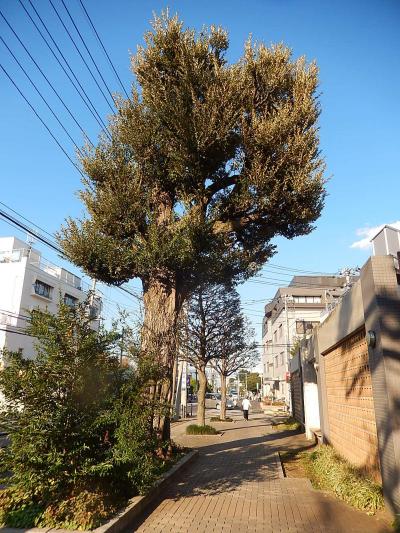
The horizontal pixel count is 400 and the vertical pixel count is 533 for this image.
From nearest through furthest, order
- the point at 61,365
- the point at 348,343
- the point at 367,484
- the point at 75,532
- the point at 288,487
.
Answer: the point at 75,532, the point at 61,365, the point at 367,484, the point at 288,487, the point at 348,343

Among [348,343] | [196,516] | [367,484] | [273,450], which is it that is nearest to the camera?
[196,516]

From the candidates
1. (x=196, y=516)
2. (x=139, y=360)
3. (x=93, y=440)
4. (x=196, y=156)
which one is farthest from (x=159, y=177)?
(x=196, y=516)

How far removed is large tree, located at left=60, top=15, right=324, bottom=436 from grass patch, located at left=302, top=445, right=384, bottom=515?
11.8ft

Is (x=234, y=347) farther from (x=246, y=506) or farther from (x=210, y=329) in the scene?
(x=246, y=506)

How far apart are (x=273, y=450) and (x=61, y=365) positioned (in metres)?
9.97

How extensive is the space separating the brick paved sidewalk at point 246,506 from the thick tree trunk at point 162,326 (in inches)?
63.1

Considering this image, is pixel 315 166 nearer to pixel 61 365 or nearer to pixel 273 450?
pixel 61 365

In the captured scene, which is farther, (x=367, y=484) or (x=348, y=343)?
(x=348, y=343)

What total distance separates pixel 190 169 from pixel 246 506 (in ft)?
22.4

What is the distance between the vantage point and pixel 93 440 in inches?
234

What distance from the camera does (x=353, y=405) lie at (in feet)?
28.3

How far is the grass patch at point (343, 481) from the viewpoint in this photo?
256 inches

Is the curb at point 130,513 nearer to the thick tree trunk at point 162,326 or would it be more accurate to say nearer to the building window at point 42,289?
the thick tree trunk at point 162,326

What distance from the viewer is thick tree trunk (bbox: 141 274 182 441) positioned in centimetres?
922
